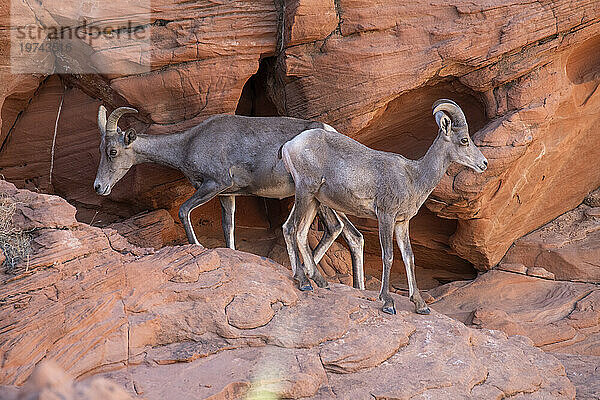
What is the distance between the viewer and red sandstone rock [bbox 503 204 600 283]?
36.6ft

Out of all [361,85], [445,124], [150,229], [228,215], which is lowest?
[150,229]

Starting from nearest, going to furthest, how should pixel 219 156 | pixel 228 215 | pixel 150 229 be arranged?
1. pixel 219 156
2. pixel 228 215
3. pixel 150 229

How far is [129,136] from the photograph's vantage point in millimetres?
9531

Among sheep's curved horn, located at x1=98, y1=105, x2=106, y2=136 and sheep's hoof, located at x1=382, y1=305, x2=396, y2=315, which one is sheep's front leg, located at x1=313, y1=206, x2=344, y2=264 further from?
sheep's curved horn, located at x1=98, y1=105, x2=106, y2=136

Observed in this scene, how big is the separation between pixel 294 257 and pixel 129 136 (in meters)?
3.34

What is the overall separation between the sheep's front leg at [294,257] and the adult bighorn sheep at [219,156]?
1.19 meters

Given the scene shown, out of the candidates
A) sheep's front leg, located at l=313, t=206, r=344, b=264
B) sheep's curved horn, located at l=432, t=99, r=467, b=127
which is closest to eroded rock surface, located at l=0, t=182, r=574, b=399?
sheep's front leg, located at l=313, t=206, r=344, b=264

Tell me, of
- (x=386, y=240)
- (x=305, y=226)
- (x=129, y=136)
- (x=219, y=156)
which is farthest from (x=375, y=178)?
(x=129, y=136)

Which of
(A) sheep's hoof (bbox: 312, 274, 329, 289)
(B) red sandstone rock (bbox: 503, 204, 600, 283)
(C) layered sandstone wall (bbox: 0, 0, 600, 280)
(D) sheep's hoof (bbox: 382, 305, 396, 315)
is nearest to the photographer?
(D) sheep's hoof (bbox: 382, 305, 396, 315)

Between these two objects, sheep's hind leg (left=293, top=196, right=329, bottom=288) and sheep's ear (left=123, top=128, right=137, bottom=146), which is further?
sheep's ear (left=123, top=128, right=137, bottom=146)

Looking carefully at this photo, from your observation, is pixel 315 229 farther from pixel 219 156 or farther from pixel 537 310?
pixel 537 310

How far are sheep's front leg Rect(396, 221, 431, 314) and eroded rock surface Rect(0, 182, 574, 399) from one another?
0.80ft

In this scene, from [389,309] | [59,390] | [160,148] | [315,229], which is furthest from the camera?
[315,229]

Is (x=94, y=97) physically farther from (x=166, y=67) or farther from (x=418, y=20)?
(x=418, y=20)
